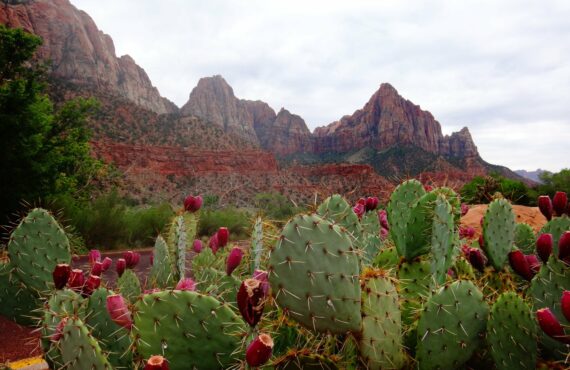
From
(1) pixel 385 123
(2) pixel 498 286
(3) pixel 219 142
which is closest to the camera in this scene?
(2) pixel 498 286

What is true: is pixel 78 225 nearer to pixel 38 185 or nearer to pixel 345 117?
pixel 38 185

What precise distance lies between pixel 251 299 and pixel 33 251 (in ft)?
8.56

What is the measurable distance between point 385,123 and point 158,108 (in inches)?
2182

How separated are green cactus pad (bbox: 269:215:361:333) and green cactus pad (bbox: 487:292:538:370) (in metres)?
0.70

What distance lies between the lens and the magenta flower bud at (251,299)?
132 cm

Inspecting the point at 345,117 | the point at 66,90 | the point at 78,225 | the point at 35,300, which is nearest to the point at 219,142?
the point at 66,90

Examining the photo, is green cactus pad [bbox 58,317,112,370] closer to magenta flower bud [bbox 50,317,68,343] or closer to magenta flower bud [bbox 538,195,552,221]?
magenta flower bud [bbox 50,317,68,343]

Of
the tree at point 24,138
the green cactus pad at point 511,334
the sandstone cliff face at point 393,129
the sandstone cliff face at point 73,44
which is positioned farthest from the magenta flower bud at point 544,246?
the sandstone cliff face at point 393,129

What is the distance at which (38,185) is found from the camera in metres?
12.6

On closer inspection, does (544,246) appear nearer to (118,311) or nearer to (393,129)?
(118,311)

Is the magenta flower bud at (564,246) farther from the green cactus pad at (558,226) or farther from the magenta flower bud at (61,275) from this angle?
the magenta flower bud at (61,275)

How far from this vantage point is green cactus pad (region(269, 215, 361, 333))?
1.65 metres

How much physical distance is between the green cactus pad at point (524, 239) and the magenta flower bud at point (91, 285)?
365 centimetres

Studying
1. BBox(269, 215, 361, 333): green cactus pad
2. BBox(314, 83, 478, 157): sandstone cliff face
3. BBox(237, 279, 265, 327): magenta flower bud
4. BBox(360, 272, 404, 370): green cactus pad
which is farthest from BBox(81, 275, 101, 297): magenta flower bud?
BBox(314, 83, 478, 157): sandstone cliff face
